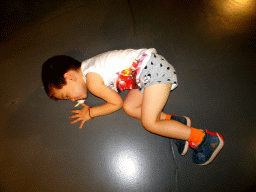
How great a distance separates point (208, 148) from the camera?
815 millimetres

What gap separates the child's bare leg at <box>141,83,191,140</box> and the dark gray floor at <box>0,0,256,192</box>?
0.58 ft

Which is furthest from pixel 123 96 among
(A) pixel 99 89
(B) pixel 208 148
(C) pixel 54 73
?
(B) pixel 208 148

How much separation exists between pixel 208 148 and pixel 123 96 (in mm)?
630

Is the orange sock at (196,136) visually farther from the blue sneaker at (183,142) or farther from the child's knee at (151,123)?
the child's knee at (151,123)

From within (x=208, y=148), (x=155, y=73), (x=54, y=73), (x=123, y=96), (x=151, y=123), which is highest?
(x=54, y=73)

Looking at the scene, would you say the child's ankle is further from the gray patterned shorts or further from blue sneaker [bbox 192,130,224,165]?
the gray patterned shorts

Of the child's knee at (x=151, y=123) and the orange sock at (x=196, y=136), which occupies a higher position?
the child's knee at (x=151, y=123)

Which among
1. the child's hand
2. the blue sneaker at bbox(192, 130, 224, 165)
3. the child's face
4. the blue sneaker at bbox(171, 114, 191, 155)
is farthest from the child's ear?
the blue sneaker at bbox(192, 130, 224, 165)

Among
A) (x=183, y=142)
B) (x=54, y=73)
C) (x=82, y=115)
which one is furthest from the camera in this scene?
(x=82, y=115)

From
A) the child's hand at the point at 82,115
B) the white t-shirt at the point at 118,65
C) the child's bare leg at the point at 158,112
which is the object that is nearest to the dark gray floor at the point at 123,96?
the child's hand at the point at 82,115

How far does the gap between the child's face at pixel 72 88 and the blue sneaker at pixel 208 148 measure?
0.76 m

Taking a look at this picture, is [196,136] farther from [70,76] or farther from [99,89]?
[70,76]

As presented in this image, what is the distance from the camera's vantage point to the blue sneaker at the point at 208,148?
0.82 meters

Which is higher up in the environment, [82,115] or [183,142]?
[82,115]
